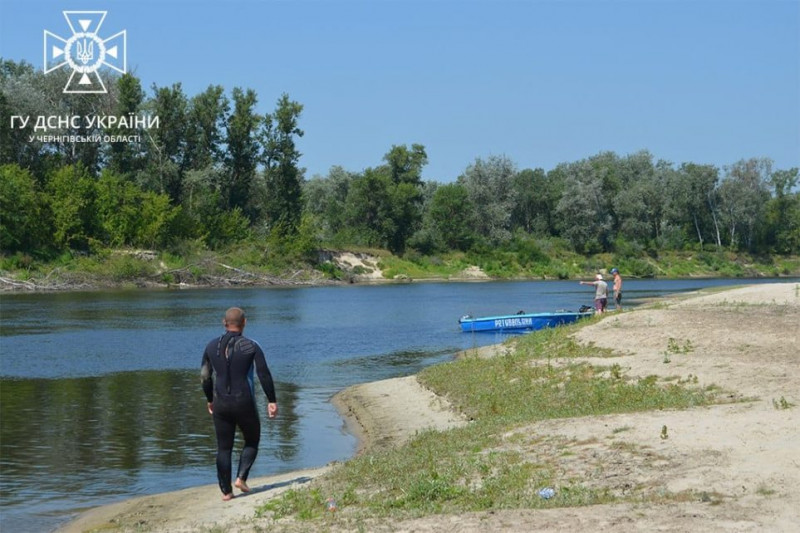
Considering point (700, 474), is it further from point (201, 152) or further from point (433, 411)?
point (201, 152)

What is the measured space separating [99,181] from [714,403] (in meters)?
89.5

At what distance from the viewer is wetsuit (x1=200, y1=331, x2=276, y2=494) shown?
40.3ft

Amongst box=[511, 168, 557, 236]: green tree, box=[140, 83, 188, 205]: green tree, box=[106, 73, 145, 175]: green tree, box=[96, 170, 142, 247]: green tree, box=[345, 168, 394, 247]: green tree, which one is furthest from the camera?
box=[511, 168, 557, 236]: green tree

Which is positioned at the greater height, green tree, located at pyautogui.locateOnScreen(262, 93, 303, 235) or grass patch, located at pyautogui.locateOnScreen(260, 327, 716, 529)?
green tree, located at pyautogui.locateOnScreen(262, 93, 303, 235)

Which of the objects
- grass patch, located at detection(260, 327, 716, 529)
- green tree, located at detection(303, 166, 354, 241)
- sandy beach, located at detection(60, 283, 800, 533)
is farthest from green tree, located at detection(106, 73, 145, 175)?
grass patch, located at detection(260, 327, 716, 529)

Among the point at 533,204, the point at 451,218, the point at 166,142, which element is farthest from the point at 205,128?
the point at 533,204

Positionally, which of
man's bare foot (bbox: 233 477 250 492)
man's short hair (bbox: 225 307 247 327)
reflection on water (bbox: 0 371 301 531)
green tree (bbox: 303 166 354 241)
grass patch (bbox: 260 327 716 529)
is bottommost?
reflection on water (bbox: 0 371 301 531)

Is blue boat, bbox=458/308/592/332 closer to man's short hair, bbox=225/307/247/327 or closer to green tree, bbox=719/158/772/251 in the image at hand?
man's short hair, bbox=225/307/247/327

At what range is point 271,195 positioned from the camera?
109m

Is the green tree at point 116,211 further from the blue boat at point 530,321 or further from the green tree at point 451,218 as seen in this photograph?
the blue boat at point 530,321

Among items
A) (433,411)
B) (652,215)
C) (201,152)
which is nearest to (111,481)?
(433,411)

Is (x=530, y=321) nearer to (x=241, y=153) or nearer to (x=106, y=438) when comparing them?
(x=106, y=438)

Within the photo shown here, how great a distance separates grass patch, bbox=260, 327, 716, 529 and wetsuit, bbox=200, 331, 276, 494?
3.74 ft

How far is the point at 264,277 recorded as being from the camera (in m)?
98.8
